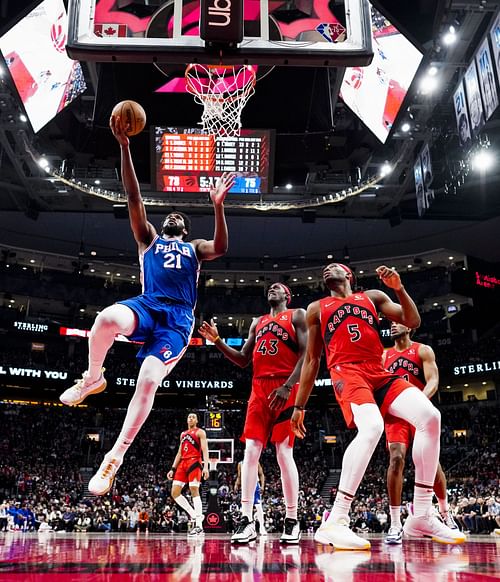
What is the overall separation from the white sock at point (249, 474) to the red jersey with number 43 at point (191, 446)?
5.36 m

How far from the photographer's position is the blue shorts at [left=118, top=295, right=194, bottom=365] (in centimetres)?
426

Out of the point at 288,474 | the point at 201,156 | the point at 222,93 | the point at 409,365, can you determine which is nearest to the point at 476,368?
the point at 201,156

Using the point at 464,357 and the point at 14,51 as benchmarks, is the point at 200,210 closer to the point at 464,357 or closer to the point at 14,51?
the point at 14,51

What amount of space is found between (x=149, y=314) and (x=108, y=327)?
0.43m

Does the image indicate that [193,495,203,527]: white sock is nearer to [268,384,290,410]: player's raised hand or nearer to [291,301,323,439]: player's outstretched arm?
[268,384,290,410]: player's raised hand

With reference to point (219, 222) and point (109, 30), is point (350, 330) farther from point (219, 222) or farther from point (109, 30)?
point (109, 30)

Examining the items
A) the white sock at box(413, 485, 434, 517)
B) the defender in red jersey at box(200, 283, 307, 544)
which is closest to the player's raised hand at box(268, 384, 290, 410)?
the defender in red jersey at box(200, 283, 307, 544)

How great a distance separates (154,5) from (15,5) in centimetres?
962

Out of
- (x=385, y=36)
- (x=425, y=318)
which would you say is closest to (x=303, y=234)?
(x=425, y=318)

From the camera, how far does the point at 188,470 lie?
10742mm

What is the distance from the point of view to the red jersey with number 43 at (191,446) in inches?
428

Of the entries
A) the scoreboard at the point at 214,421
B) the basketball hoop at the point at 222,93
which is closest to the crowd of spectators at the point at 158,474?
the scoreboard at the point at 214,421

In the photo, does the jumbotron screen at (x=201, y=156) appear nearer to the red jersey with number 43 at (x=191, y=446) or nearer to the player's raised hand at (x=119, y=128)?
the red jersey with number 43 at (x=191, y=446)

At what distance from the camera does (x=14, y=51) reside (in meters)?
14.0
